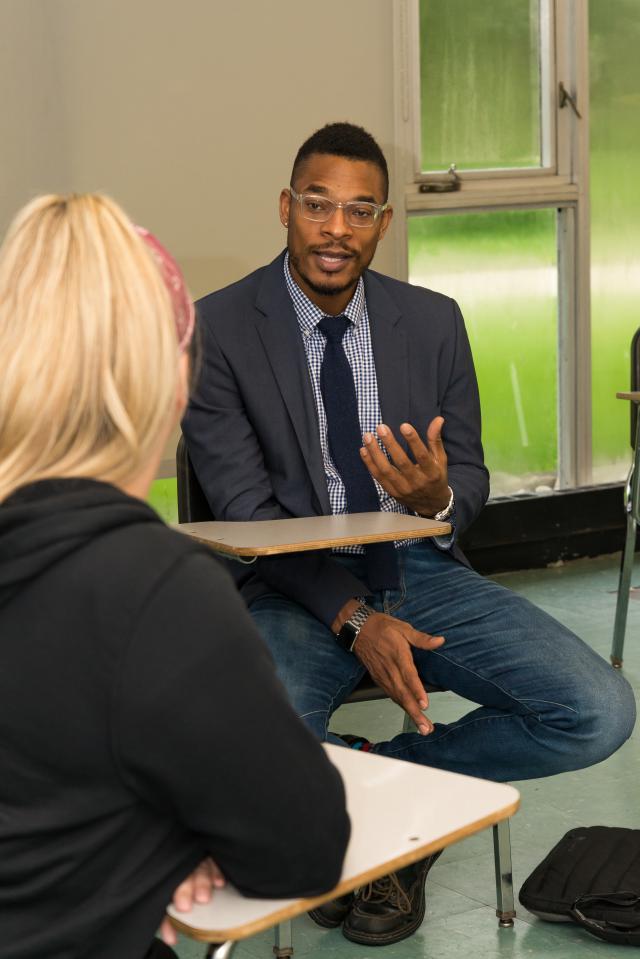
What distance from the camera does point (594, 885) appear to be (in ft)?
7.37

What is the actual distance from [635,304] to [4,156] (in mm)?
2594

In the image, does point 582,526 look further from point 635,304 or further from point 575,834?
point 575,834

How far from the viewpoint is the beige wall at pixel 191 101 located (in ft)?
12.3

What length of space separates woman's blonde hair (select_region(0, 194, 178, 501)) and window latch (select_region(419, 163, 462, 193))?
362 cm

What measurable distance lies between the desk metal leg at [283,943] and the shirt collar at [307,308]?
1147mm

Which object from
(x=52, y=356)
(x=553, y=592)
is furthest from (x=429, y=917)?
(x=553, y=592)

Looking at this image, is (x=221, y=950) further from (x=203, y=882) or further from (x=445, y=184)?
(x=445, y=184)

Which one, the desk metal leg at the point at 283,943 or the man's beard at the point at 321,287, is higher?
the man's beard at the point at 321,287

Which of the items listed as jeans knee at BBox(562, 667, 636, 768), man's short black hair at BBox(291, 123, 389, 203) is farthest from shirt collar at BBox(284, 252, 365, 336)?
jeans knee at BBox(562, 667, 636, 768)

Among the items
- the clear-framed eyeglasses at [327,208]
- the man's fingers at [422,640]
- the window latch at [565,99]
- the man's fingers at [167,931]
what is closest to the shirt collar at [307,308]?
the clear-framed eyeglasses at [327,208]

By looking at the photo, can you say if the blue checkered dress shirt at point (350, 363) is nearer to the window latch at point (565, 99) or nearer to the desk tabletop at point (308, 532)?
the desk tabletop at point (308, 532)

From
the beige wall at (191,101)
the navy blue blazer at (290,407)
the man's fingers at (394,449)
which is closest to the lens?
the man's fingers at (394,449)

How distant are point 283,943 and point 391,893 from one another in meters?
0.21

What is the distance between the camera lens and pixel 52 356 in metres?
1.03
